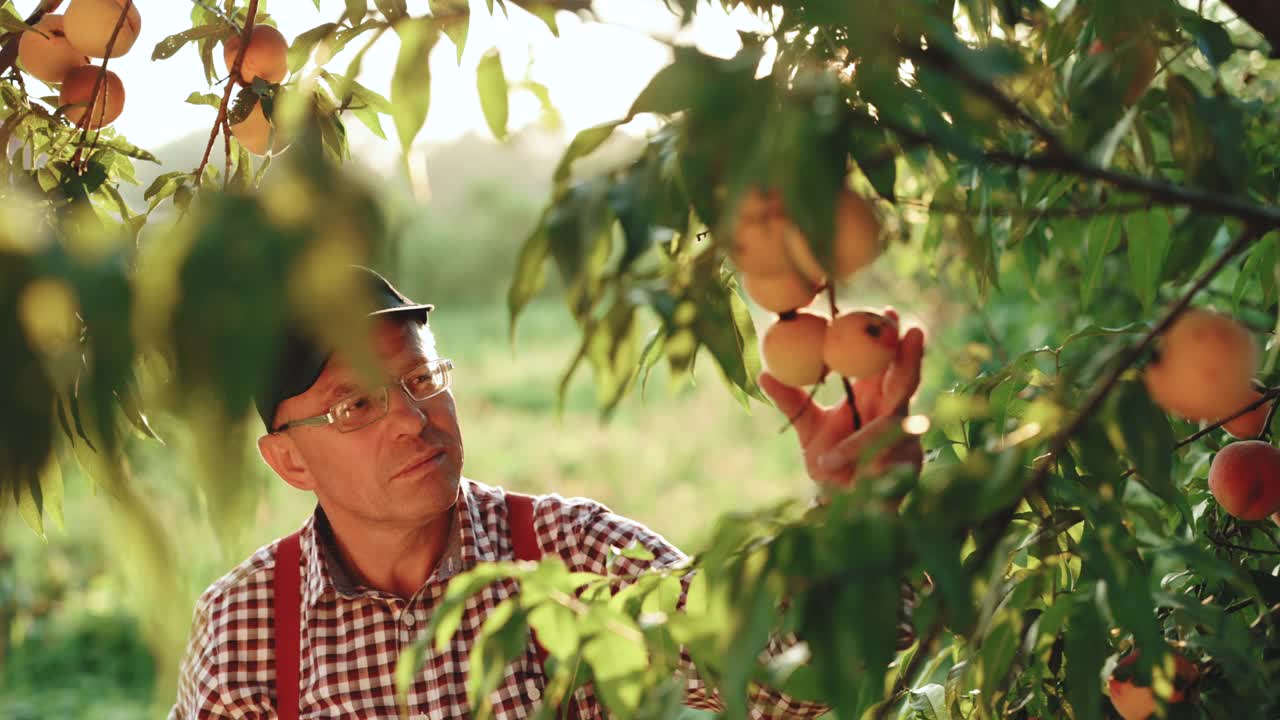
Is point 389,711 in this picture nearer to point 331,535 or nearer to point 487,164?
point 331,535

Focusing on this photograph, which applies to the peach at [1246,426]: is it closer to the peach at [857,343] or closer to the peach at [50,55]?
the peach at [857,343]

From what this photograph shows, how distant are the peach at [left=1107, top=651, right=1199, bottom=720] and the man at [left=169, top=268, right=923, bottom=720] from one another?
1.55ft

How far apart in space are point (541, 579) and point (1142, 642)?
31cm

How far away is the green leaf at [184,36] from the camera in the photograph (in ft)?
3.59

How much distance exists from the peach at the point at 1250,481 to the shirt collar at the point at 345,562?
0.82 metres

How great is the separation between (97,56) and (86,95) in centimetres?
4

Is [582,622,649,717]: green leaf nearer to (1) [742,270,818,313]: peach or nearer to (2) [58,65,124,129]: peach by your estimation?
(1) [742,270,818,313]: peach

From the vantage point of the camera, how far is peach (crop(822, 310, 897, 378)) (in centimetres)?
66

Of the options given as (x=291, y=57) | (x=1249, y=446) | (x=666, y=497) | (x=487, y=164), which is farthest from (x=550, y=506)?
(x=487, y=164)

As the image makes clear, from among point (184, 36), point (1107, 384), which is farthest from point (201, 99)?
point (1107, 384)

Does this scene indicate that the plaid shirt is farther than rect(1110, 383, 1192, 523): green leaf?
Yes

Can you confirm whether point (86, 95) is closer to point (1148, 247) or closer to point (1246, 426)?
point (1148, 247)

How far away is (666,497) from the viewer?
4.97 meters

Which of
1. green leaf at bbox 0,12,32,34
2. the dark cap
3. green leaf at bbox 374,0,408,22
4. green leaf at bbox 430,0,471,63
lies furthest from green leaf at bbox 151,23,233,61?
green leaf at bbox 430,0,471,63
